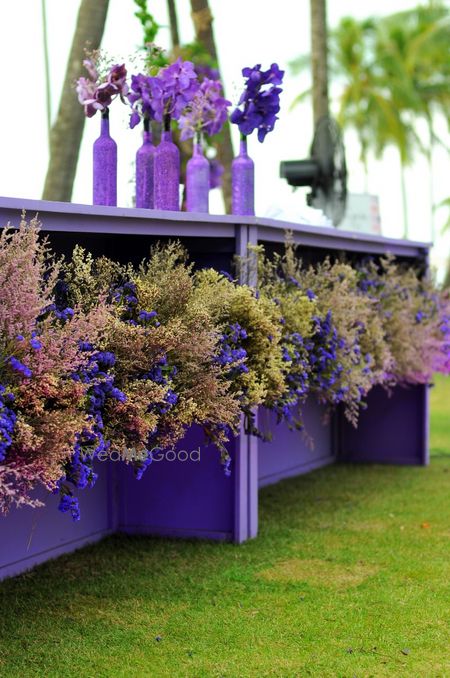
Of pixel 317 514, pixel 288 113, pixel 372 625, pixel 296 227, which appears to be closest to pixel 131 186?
pixel 296 227

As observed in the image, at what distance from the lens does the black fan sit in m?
8.98

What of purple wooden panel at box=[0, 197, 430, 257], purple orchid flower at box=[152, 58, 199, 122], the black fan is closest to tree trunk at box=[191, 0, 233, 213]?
the black fan

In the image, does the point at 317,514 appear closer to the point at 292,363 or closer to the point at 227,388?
the point at 292,363

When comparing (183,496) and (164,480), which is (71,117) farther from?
(183,496)

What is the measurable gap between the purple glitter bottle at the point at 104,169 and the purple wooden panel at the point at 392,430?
12.7 feet

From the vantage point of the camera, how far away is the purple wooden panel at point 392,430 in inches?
360

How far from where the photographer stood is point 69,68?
8812 mm

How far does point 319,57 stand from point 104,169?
9.07 m

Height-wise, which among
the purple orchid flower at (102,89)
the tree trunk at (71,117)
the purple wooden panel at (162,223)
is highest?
the tree trunk at (71,117)

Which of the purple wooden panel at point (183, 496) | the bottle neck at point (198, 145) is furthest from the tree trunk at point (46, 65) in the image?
the purple wooden panel at point (183, 496)

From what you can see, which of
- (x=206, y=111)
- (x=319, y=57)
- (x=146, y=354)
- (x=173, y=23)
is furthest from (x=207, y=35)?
(x=146, y=354)

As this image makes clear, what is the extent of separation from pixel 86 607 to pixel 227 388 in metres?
1.15

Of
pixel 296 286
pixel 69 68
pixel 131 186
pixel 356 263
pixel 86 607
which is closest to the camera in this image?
pixel 86 607

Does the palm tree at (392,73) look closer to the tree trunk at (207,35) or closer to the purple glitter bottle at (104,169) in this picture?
the tree trunk at (207,35)
